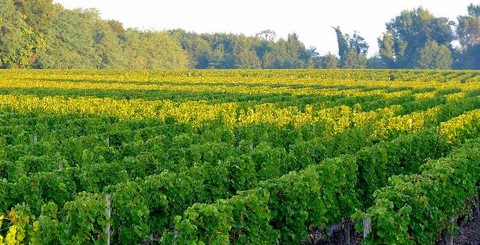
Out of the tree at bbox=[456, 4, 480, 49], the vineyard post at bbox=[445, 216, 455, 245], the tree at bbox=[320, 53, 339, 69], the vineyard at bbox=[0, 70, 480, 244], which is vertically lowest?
the tree at bbox=[320, 53, 339, 69]

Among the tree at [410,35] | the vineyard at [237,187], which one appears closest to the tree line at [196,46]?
the tree at [410,35]

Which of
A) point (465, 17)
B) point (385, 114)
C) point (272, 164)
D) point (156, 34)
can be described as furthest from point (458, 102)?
point (465, 17)

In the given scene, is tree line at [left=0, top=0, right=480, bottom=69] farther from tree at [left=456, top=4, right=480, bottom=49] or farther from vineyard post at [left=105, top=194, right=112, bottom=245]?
vineyard post at [left=105, top=194, right=112, bottom=245]

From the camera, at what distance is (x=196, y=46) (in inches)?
6152

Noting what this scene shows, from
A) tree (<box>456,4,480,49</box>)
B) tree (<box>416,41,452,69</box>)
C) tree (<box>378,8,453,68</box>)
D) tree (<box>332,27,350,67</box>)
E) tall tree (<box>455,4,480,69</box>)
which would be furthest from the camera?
tree (<box>456,4,480,49</box>)

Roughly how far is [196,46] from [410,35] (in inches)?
1840

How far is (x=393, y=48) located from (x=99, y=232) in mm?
132457

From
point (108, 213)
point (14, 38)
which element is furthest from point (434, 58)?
point (108, 213)

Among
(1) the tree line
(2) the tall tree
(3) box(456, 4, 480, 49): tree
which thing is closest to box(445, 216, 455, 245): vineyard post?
(1) the tree line

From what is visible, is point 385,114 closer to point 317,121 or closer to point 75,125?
point 317,121

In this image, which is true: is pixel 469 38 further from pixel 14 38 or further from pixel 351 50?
pixel 14 38

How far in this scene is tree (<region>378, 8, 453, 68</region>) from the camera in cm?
13438

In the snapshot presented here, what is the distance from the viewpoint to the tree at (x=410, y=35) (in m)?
134

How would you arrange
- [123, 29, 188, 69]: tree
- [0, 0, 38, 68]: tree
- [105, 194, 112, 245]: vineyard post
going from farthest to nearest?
[123, 29, 188, 69]: tree
[0, 0, 38, 68]: tree
[105, 194, 112, 245]: vineyard post
